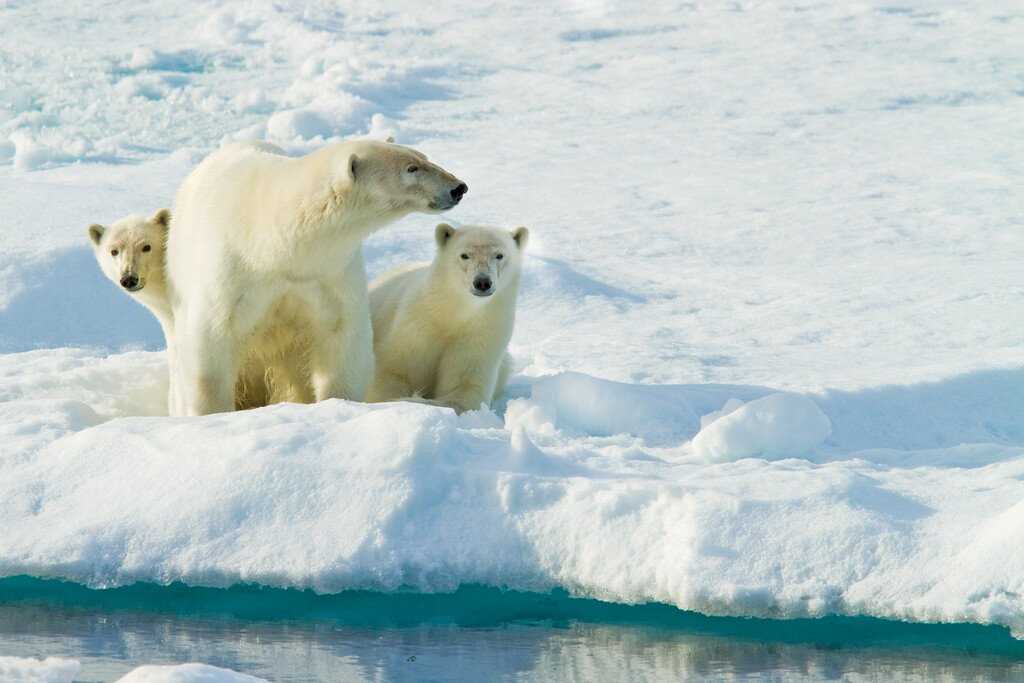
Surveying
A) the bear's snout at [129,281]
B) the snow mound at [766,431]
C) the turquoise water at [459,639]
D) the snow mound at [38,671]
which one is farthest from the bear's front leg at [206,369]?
the snow mound at [38,671]

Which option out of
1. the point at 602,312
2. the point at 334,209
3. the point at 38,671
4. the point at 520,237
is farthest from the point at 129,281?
the point at 602,312

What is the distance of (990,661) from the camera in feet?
12.6

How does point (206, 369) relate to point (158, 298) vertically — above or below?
below

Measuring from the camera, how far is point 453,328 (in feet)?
20.6

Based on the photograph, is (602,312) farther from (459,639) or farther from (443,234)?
(459,639)

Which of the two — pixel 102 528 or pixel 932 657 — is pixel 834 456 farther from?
pixel 102 528

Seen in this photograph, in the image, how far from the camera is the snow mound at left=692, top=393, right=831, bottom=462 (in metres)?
5.31

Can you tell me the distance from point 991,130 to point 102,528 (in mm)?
9903

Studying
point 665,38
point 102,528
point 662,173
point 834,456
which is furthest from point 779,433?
point 665,38

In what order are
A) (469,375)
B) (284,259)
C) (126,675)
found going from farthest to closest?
(469,375) → (284,259) → (126,675)

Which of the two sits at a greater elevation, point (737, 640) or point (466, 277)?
point (466, 277)

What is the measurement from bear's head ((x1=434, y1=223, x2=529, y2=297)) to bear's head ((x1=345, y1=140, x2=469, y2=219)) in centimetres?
88

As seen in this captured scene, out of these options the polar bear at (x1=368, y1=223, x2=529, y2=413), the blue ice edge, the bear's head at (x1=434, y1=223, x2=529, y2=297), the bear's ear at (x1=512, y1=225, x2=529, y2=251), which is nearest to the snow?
the blue ice edge

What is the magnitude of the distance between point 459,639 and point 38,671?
1.11m
